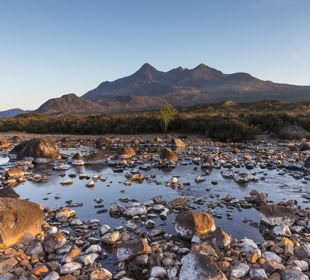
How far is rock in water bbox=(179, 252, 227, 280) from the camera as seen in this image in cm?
854

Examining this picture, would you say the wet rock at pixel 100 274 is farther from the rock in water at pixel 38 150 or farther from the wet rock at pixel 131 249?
the rock in water at pixel 38 150

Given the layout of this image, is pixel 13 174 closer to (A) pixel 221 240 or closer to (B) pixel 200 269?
(A) pixel 221 240

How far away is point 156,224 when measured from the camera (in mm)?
13180

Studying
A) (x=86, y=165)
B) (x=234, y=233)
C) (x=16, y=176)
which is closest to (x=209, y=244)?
(x=234, y=233)

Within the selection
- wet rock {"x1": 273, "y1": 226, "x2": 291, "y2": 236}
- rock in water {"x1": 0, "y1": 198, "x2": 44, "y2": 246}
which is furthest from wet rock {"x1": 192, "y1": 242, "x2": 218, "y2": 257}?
rock in water {"x1": 0, "y1": 198, "x2": 44, "y2": 246}

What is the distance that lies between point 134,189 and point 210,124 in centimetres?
3553

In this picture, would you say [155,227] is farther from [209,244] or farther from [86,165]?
[86,165]

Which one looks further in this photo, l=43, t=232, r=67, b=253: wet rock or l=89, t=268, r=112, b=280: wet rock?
l=43, t=232, r=67, b=253: wet rock

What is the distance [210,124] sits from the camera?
53.1 metres

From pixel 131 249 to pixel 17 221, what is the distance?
393cm

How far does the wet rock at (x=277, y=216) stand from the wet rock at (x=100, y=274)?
6.69m

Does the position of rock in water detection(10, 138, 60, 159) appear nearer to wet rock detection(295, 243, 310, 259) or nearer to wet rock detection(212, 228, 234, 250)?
wet rock detection(212, 228, 234, 250)

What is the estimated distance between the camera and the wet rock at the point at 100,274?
905cm

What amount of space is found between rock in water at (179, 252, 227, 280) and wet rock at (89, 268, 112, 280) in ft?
6.15
